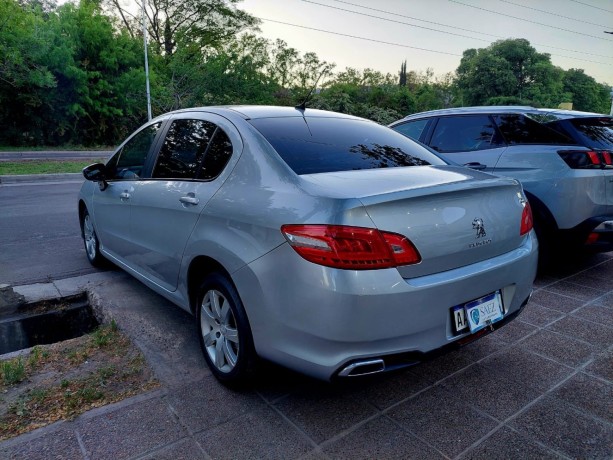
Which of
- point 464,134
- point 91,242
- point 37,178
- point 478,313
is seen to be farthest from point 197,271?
point 37,178

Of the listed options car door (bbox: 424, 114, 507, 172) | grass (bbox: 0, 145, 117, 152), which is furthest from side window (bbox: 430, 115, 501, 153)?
grass (bbox: 0, 145, 117, 152)

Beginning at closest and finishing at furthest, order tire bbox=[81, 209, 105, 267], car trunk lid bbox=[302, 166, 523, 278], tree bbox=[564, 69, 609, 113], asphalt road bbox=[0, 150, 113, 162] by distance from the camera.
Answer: car trunk lid bbox=[302, 166, 523, 278], tire bbox=[81, 209, 105, 267], asphalt road bbox=[0, 150, 113, 162], tree bbox=[564, 69, 609, 113]

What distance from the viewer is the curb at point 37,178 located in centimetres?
1198

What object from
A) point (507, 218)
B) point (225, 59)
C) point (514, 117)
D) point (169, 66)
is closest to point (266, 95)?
point (225, 59)

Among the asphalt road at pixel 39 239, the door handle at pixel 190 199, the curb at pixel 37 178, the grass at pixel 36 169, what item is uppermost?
the door handle at pixel 190 199

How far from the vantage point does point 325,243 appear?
190 centimetres

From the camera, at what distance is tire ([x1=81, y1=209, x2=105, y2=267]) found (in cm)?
455

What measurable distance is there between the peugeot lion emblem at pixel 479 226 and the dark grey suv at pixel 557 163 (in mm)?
1556

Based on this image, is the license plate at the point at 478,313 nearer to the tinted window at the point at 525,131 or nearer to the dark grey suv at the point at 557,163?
the dark grey suv at the point at 557,163

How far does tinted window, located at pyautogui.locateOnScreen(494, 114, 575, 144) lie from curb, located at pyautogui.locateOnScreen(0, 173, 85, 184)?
482 inches

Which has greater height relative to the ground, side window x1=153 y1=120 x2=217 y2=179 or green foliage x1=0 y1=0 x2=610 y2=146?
green foliage x1=0 y1=0 x2=610 y2=146

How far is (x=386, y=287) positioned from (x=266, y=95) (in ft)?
122

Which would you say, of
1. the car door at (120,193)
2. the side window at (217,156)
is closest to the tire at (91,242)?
the car door at (120,193)

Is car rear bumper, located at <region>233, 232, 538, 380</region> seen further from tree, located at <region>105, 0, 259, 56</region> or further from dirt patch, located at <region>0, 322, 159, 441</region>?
tree, located at <region>105, 0, 259, 56</region>
